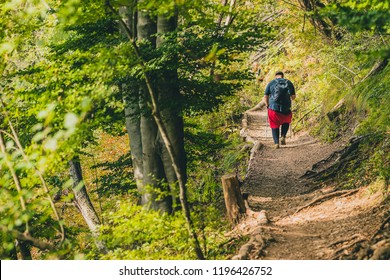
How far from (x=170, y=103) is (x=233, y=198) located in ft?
6.08

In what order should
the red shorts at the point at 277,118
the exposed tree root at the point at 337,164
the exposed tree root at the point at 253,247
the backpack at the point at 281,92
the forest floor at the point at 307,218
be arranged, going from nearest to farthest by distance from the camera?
the forest floor at the point at 307,218 < the exposed tree root at the point at 253,247 < the exposed tree root at the point at 337,164 < the backpack at the point at 281,92 < the red shorts at the point at 277,118

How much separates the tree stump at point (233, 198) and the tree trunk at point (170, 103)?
0.74 metres

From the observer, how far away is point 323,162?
10.2 metres

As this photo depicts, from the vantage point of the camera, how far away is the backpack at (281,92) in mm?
11328

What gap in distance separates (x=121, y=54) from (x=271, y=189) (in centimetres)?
533

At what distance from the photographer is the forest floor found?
18.5 ft

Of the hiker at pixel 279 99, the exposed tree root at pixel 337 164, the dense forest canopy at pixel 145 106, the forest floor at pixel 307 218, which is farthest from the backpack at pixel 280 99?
the exposed tree root at pixel 337 164

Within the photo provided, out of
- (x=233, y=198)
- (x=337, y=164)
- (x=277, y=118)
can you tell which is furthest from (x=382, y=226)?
(x=277, y=118)

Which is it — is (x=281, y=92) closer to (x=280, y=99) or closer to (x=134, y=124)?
(x=280, y=99)

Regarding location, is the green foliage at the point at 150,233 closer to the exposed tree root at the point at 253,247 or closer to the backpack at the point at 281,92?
the exposed tree root at the point at 253,247

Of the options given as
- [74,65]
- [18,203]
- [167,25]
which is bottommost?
[18,203]

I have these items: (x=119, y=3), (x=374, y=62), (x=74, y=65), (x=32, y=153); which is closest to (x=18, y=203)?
(x=32, y=153)

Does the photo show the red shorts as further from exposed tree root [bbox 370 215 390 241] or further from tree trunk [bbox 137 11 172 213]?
exposed tree root [bbox 370 215 390 241]
